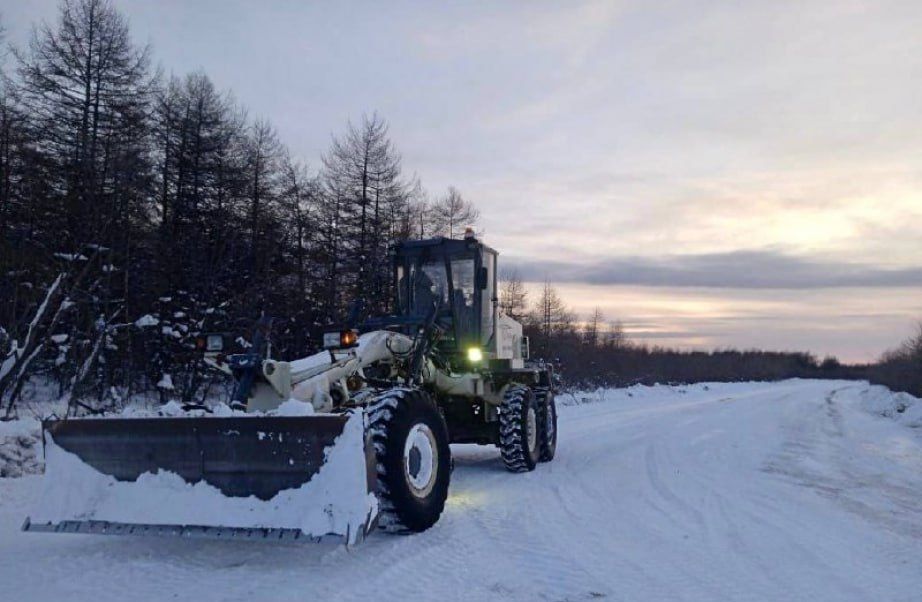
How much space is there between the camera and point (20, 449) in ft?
29.0

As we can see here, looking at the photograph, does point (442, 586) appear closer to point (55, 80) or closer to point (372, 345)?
point (372, 345)

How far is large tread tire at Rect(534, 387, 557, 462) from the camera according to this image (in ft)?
34.8

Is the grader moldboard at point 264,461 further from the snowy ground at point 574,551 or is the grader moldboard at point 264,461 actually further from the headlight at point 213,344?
the snowy ground at point 574,551

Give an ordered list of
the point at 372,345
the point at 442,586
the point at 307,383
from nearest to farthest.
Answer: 1. the point at 442,586
2. the point at 307,383
3. the point at 372,345

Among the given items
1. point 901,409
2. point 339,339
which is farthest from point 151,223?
point 901,409

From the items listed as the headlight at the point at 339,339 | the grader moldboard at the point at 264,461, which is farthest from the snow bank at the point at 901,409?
the headlight at the point at 339,339

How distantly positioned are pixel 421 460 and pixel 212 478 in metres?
1.70

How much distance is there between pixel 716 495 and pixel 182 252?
659 inches

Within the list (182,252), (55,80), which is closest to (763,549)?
(182,252)

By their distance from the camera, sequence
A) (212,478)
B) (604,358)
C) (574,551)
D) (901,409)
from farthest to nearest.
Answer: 1. (604,358)
2. (901,409)
3. (574,551)
4. (212,478)

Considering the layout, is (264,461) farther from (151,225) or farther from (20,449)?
(151,225)

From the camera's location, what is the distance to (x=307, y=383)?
6.44 meters

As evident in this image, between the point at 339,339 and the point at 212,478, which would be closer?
the point at 212,478

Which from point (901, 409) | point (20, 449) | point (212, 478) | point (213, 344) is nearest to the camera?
point (212, 478)
